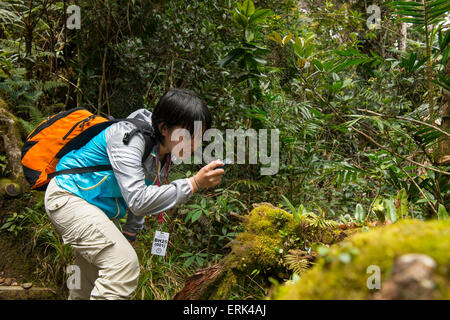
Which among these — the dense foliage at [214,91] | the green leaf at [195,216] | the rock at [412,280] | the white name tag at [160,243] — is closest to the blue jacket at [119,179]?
the white name tag at [160,243]

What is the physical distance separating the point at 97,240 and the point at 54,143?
71 centimetres

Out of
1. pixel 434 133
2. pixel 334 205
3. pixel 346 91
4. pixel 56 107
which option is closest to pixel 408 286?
pixel 434 133

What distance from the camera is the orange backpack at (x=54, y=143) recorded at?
6.66ft

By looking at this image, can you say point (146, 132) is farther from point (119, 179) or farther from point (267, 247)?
point (267, 247)

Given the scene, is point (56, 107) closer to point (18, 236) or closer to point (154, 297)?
point (18, 236)

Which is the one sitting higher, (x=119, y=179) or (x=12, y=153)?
(x=12, y=153)

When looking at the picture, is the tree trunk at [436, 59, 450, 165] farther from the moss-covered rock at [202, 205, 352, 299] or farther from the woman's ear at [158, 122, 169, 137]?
the woman's ear at [158, 122, 169, 137]

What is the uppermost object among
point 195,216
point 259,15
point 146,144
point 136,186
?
point 259,15

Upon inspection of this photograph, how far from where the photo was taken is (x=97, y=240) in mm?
1854

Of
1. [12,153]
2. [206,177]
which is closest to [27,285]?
[12,153]

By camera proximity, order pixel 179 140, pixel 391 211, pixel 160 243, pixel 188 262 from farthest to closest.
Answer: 1. pixel 188 262
2. pixel 160 243
3. pixel 179 140
4. pixel 391 211

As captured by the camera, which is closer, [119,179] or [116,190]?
[119,179]

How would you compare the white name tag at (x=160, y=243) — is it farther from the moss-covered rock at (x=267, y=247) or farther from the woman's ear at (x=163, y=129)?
the woman's ear at (x=163, y=129)

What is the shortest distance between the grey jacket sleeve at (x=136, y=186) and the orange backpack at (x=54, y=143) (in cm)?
15
